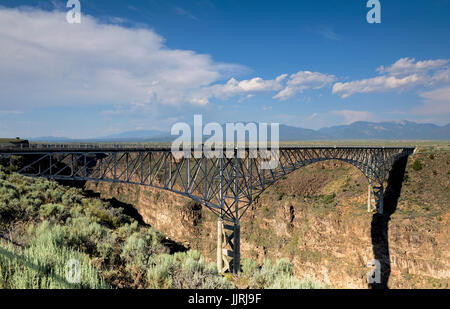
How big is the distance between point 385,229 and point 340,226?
662cm

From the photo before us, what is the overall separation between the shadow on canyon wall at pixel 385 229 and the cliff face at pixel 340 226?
0.45 ft

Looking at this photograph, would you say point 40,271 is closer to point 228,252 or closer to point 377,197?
point 228,252

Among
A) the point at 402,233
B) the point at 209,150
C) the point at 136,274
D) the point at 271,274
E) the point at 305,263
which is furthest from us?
the point at 305,263

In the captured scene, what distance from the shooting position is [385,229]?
126 feet

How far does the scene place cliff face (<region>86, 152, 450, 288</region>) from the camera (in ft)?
115

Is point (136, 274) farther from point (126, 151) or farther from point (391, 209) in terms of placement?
point (391, 209)

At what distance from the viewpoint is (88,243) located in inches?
303

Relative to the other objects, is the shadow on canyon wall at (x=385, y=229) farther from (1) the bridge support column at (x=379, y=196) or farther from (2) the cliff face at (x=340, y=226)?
(1) the bridge support column at (x=379, y=196)

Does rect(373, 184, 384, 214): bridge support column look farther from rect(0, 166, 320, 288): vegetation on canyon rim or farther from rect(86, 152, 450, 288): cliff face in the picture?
rect(0, 166, 320, 288): vegetation on canyon rim

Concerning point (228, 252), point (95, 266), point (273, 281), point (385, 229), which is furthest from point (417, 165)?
point (95, 266)

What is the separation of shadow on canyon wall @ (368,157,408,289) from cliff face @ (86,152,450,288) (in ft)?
0.45
